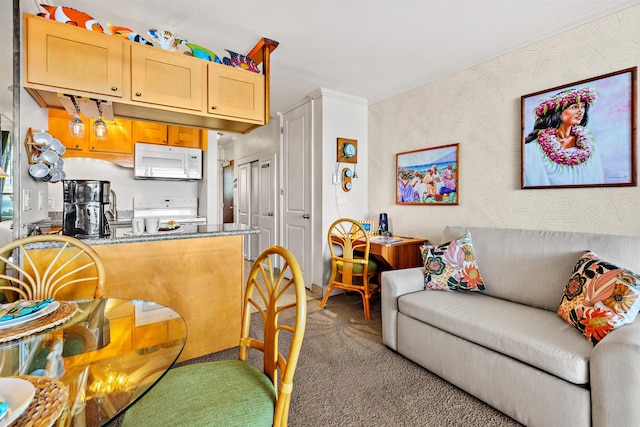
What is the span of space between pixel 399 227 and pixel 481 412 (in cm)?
221

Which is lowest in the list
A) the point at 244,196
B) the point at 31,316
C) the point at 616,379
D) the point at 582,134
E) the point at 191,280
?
the point at 616,379

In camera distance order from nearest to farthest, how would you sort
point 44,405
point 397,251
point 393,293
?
point 44,405 < point 393,293 < point 397,251

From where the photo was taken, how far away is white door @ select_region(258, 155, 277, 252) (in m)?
→ 4.68

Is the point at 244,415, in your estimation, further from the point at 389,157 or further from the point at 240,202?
the point at 240,202

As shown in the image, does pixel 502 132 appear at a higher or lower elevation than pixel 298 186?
higher

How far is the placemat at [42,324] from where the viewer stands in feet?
3.02

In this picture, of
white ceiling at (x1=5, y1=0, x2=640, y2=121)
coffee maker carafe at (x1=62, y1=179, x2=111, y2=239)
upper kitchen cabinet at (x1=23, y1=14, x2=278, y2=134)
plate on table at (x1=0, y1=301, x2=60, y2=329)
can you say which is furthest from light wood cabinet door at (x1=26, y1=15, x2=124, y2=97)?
plate on table at (x1=0, y1=301, x2=60, y2=329)

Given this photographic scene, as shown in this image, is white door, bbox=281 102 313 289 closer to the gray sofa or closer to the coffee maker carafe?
the gray sofa

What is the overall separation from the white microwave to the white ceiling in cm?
168

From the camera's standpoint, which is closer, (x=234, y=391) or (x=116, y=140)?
(x=234, y=391)

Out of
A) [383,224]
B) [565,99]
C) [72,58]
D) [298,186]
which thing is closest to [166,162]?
[298,186]

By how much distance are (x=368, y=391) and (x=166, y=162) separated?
11.9ft

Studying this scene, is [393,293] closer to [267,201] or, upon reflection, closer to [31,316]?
[31,316]

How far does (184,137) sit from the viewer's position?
414 centimetres
